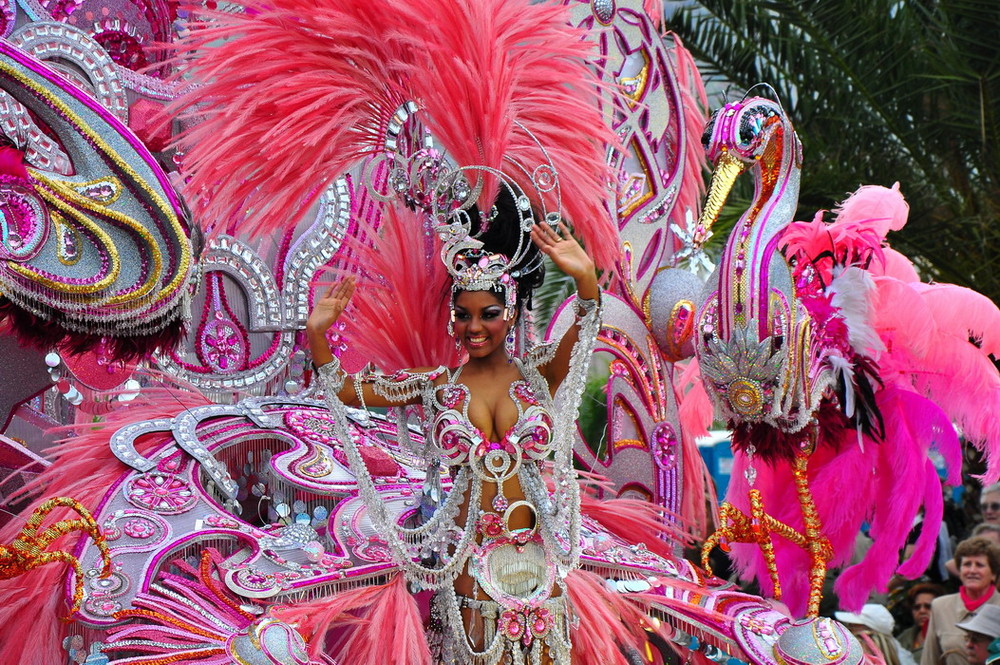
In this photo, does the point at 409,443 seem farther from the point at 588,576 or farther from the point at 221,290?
the point at 221,290

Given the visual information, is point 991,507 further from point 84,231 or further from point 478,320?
point 84,231

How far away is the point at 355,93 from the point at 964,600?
3.13 m

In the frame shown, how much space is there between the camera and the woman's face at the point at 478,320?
3377 millimetres

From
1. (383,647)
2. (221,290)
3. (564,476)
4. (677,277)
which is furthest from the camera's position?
(677,277)

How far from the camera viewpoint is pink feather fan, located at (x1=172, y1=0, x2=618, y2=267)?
335 centimetres

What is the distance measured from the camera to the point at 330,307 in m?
3.44

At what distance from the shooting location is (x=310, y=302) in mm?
4316

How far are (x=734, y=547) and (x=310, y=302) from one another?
5.57 ft

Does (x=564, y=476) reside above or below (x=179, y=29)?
below

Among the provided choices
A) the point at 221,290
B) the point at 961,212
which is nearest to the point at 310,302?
the point at 221,290

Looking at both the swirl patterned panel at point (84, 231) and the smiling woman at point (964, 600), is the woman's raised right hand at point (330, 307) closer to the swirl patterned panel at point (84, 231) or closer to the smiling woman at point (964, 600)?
the swirl patterned panel at point (84, 231)

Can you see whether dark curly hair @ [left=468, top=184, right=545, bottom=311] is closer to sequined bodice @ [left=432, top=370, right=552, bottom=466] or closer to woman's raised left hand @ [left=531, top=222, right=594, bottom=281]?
woman's raised left hand @ [left=531, top=222, right=594, bottom=281]

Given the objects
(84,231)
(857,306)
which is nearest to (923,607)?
(857,306)

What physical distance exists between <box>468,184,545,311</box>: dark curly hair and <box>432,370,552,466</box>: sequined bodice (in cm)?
31
